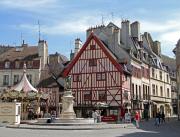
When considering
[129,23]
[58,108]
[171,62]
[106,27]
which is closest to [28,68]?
[58,108]

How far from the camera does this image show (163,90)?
6159 cm

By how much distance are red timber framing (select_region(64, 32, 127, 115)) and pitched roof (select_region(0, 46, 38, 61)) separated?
8.76 meters

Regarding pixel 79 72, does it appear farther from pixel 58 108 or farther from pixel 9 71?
pixel 9 71

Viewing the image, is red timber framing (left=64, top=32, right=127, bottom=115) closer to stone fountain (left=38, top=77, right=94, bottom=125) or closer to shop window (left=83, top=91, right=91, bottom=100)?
shop window (left=83, top=91, right=91, bottom=100)

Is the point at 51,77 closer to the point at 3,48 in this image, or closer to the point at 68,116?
the point at 3,48

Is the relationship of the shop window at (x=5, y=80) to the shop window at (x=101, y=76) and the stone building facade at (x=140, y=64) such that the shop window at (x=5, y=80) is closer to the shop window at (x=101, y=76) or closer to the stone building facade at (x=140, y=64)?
the stone building facade at (x=140, y=64)

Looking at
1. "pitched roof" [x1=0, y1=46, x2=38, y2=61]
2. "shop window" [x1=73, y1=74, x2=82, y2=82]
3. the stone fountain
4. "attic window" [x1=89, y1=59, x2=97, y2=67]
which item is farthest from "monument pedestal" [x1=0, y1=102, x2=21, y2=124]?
"pitched roof" [x1=0, y1=46, x2=38, y2=61]

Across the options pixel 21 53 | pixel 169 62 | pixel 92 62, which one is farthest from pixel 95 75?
pixel 169 62

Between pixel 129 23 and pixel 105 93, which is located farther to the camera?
pixel 129 23

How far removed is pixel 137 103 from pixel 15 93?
19307 mm

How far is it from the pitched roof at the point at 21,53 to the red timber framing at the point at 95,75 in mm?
8757

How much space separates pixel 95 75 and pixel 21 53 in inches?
575

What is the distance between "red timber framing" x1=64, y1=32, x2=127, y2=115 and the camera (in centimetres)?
4503

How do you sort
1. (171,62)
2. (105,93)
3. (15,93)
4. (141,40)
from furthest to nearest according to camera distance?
(171,62)
(141,40)
(105,93)
(15,93)
